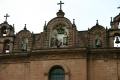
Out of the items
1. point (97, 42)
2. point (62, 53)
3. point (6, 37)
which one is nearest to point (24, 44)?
point (6, 37)

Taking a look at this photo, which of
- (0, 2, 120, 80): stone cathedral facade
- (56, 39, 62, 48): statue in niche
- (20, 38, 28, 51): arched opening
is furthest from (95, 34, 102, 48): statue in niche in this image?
(20, 38, 28, 51): arched opening

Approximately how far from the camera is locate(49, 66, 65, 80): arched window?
23930mm

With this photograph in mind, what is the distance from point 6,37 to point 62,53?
4831 millimetres

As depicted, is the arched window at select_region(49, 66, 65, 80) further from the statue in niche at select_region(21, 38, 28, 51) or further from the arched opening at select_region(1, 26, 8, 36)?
the arched opening at select_region(1, 26, 8, 36)

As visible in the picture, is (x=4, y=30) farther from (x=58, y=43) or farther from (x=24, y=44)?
(x=58, y=43)

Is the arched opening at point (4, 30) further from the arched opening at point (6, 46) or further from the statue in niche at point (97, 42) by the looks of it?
the statue in niche at point (97, 42)

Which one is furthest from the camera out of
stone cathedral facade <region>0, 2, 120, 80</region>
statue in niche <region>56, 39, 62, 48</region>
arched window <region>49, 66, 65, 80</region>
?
statue in niche <region>56, 39, 62, 48</region>

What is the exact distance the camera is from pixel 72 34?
24.6 m

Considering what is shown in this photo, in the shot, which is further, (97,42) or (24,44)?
(24,44)

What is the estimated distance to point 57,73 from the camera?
24.0 metres

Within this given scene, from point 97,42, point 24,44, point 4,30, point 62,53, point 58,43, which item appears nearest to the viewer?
point 62,53

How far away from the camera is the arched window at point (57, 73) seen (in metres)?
23.9

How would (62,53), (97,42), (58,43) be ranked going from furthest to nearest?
1. (58,43)
2. (97,42)
3. (62,53)

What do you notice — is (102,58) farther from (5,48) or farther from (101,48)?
(5,48)
